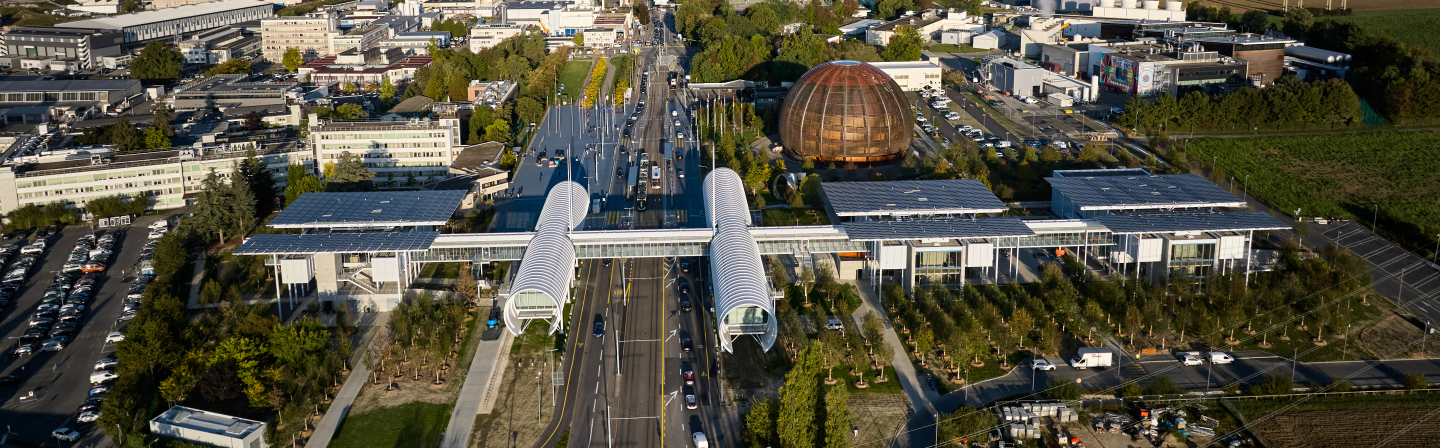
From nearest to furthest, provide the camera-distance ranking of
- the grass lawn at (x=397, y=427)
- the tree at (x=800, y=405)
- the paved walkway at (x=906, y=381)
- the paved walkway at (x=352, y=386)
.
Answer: the tree at (x=800, y=405) → the grass lawn at (x=397, y=427) → the paved walkway at (x=906, y=381) → the paved walkway at (x=352, y=386)

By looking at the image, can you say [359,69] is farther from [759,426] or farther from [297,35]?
[759,426]

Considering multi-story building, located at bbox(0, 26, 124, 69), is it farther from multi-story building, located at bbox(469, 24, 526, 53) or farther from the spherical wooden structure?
the spherical wooden structure

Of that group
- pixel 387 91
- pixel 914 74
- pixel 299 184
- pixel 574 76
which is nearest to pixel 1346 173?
pixel 914 74

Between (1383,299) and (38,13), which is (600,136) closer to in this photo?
(1383,299)

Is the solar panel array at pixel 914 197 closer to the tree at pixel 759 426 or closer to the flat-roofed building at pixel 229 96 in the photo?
the tree at pixel 759 426

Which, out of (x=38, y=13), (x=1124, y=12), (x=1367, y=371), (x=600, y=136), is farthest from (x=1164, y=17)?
(x=38, y=13)

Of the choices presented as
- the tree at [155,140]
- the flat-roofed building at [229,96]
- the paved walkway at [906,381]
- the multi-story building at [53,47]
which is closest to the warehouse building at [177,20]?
the multi-story building at [53,47]
